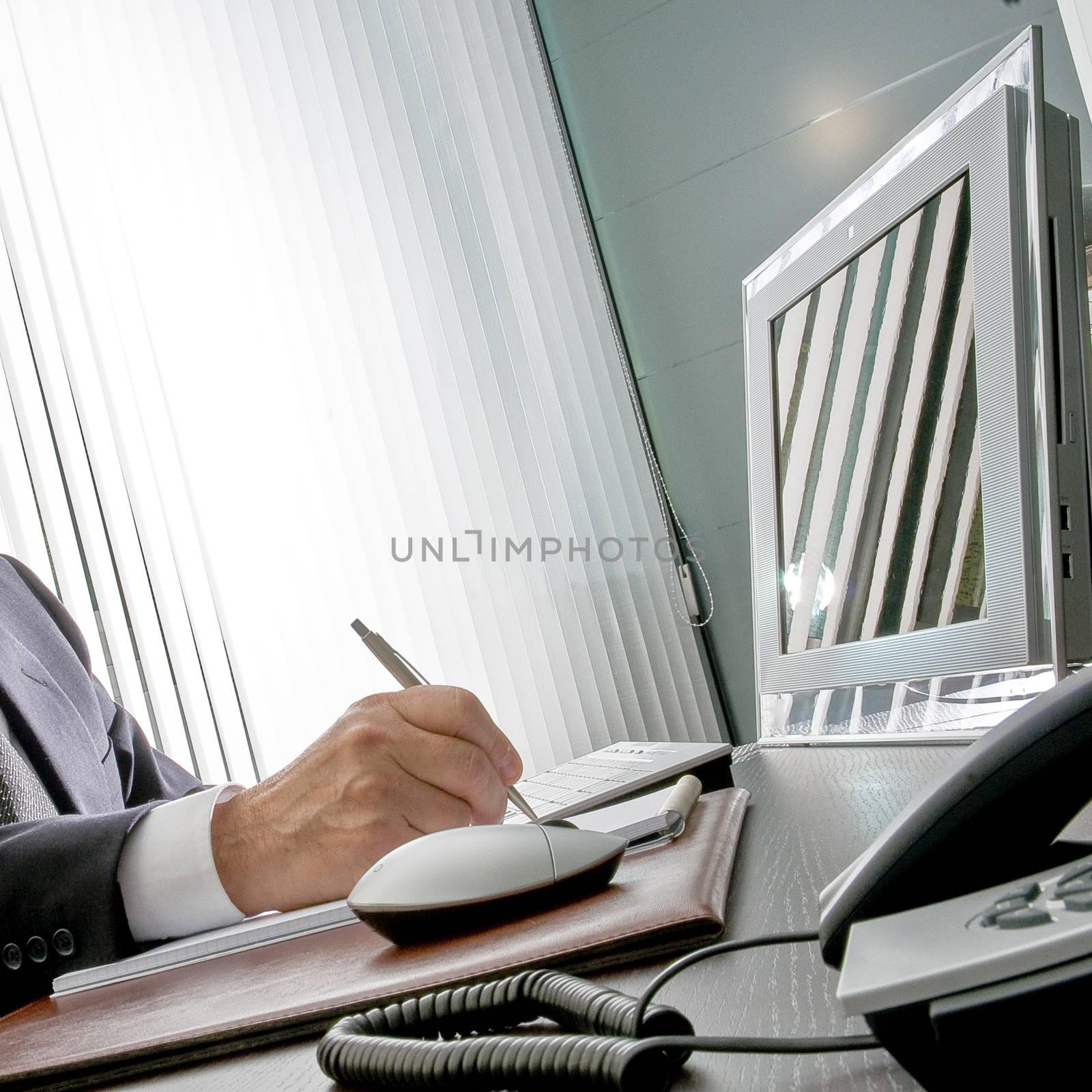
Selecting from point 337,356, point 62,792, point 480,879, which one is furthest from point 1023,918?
point 337,356

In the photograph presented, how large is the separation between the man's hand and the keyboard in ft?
0.21

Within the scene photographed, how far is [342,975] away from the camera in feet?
1.52

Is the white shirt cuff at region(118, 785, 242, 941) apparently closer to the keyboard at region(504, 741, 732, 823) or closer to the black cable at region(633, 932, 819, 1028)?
the keyboard at region(504, 741, 732, 823)

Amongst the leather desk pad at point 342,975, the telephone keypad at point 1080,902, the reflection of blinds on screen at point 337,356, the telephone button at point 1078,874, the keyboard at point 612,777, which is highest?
the reflection of blinds on screen at point 337,356

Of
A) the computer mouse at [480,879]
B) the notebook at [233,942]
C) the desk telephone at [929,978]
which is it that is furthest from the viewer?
the notebook at [233,942]

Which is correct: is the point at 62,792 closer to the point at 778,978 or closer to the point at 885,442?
the point at 885,442

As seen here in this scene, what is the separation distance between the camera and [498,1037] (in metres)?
0.32

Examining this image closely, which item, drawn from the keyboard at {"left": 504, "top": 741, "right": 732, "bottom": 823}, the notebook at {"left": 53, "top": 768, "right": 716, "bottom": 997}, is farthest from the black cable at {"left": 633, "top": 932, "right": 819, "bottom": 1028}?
the keyboard at {"left": 504, "top": 741, "right": 732, "bottom": 823}

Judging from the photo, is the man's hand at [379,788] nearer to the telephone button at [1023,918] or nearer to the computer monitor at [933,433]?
the computer monitor at [933,433]

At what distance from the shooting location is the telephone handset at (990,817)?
273mm

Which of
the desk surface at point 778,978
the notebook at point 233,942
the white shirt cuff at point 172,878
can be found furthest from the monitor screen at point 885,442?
the white shirt cuff at point 172,878

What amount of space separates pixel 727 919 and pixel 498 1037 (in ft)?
0.42

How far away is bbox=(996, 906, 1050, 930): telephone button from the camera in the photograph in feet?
0.75

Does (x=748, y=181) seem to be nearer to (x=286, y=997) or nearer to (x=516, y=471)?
(x=516, y=471)
